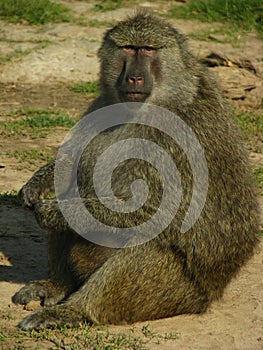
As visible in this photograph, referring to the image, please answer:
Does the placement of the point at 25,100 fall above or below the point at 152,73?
below

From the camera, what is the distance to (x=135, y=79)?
4.82 m

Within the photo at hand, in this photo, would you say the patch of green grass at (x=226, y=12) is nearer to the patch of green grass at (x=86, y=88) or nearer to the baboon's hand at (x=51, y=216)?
the patch of green grass at (x=86, y=88)

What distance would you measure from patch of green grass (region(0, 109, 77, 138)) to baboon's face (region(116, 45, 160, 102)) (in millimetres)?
2896

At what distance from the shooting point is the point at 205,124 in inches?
191

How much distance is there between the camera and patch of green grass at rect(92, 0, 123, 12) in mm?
11347

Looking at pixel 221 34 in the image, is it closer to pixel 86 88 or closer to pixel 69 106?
pixel 86 88

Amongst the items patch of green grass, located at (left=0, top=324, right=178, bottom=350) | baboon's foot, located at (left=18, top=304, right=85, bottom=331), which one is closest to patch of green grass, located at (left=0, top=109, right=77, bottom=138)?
baboon's foot, located at (left=18, top=304, right=85, bottom=331)

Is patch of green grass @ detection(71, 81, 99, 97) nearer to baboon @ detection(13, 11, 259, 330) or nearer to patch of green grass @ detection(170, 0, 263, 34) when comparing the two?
patch of green grass @ detection(170, 0, 263, 34)

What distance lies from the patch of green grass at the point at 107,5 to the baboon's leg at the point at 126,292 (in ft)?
24.2

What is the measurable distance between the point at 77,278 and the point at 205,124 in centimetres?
123

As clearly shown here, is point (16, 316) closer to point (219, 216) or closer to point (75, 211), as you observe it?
point (75, 211)

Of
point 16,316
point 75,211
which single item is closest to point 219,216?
point 75,211

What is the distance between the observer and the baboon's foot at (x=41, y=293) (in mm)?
4781

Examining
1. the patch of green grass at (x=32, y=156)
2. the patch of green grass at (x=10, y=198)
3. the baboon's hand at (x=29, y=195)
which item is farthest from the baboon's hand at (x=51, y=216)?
the patch of green grass at (x=32, y=156)
